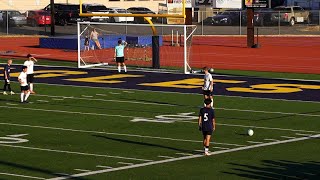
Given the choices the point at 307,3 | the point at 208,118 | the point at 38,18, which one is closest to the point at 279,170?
the point at 208,118

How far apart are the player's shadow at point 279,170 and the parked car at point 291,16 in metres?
63.0

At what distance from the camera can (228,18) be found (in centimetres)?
8894

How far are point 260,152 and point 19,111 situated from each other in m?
11.0

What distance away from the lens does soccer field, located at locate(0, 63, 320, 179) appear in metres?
22.8

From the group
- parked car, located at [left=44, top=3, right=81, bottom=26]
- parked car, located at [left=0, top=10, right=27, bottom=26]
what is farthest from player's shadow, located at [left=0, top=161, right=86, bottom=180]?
parked car, located at [left=44, top=3, right=81, bottom=26]

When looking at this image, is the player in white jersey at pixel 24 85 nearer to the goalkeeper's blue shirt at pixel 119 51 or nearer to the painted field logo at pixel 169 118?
the painted field logo at pixel 169 118

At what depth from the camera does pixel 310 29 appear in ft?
274

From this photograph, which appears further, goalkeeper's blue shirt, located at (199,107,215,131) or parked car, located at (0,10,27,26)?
parked car, located at (0,10,27,26)

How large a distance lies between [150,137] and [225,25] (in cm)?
6225

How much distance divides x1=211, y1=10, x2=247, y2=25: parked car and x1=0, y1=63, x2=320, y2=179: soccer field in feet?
164

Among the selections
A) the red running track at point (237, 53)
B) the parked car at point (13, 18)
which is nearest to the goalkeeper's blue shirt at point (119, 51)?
the red running track at point (237, 53)

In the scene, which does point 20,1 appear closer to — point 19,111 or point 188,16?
point 188,16

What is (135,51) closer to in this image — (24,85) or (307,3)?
(24,85)

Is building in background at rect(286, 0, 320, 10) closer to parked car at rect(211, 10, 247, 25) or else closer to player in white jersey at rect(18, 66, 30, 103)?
parked car at rect(211, 10, 247, 25)
